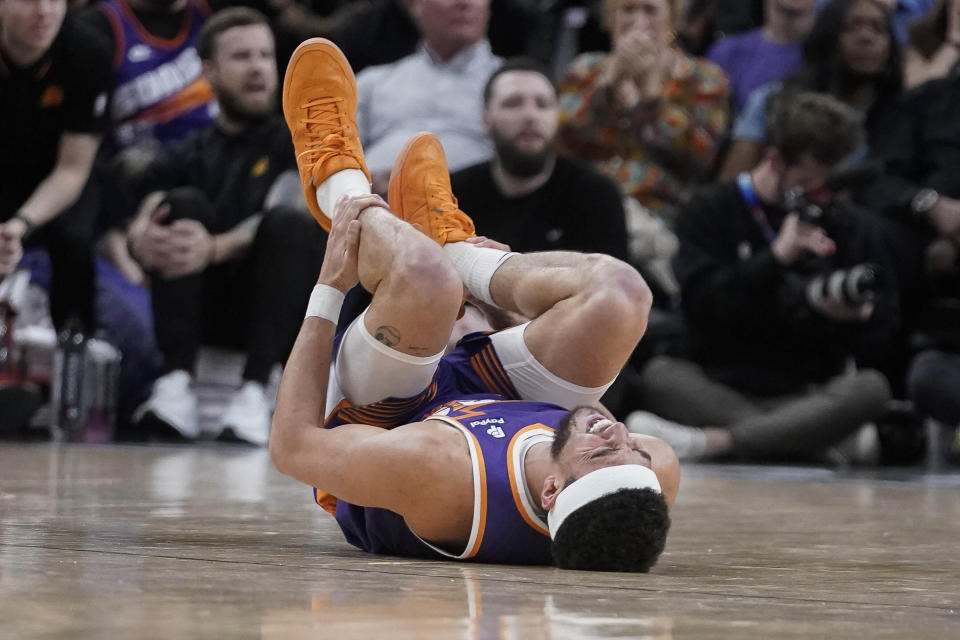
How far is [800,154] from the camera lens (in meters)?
4.64

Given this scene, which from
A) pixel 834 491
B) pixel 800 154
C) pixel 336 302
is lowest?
pixel 834 491

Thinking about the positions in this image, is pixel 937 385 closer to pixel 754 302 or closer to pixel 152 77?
pixel 754 302

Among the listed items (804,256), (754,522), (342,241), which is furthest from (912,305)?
(342,241)

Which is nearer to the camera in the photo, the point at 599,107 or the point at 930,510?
the point at 930,510

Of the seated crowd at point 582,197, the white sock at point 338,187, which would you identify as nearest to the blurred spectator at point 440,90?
the seated crowd at point 582,197

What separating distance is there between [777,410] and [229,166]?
2.27m

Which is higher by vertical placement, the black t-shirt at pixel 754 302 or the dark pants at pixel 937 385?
the black t-shirt at pixel 754 302

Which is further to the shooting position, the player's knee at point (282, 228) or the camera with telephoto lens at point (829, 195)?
the player's knee at point (282, 228)

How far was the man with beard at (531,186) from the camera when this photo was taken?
4.72m

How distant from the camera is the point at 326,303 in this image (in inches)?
86.9

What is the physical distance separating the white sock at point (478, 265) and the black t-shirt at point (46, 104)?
114 inches

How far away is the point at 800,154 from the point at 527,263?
8.19 feet

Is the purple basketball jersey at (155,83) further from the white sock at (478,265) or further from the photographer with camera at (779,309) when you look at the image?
the white sock at (478,265)

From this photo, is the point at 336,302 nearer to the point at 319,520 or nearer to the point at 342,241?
the point at 342,241
